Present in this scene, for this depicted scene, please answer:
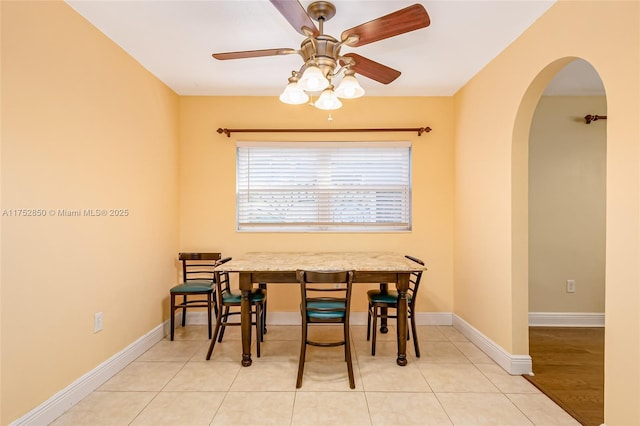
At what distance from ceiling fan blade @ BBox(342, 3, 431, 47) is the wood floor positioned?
242 centimetres

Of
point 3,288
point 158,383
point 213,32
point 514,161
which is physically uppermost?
point 213,32

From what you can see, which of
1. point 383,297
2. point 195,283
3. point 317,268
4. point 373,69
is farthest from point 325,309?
point 373,69

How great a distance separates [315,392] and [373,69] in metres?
2.24

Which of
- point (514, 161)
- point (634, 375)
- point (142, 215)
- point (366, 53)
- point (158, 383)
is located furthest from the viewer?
point (142, 215)

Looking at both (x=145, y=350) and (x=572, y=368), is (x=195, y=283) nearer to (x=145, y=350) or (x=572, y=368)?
(x=145, y=350)

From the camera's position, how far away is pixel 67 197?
1921 millimetres

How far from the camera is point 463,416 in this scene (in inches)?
72.5

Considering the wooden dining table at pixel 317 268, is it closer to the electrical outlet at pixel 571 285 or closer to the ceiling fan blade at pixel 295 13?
the ceiling fan blade at pixel 295 13

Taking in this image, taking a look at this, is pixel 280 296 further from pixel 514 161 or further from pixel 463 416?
pixel 514 161

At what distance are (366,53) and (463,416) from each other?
268 centimetres

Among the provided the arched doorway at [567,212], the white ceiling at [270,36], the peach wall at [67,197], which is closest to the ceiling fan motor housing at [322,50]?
the white ceiling at [270,36]

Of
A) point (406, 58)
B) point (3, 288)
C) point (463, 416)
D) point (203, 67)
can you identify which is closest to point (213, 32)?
point (203, 67)

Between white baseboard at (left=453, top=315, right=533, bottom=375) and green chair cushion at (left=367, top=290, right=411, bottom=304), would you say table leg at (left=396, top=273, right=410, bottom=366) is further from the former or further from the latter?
white baseboard at (left=453, top=315, right=533, bottom=375)

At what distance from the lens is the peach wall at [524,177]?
1.46 meters
